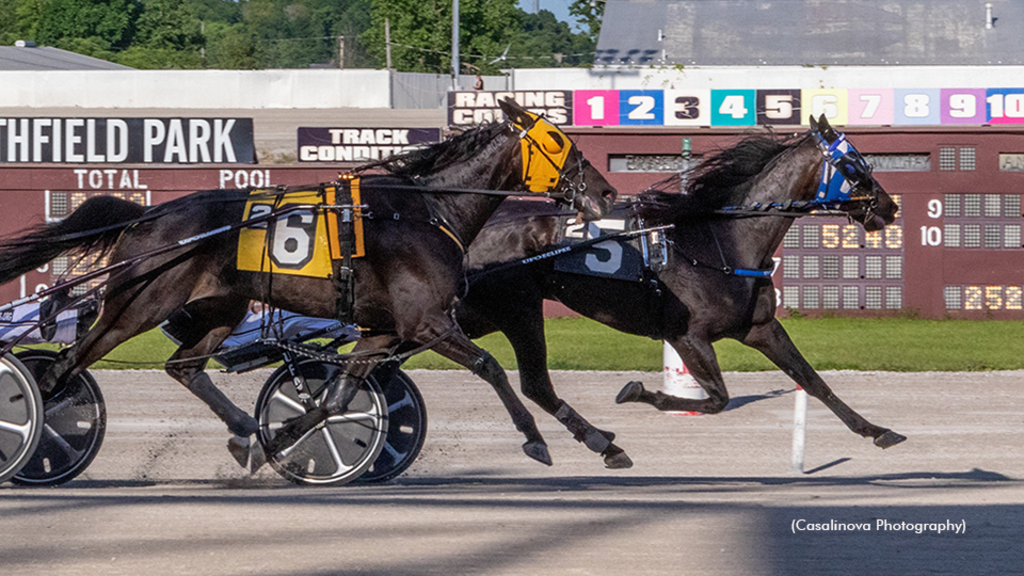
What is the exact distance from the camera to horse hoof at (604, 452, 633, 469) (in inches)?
253

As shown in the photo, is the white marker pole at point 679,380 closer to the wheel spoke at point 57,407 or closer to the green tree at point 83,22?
the wheel spoke at point 57,407

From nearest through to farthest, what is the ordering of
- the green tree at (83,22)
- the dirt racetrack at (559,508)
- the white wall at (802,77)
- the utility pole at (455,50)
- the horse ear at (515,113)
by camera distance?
the dirt racetrack at (559,508)
the horse ear at (515,113)
the white wall at (802,77)
the utility pole at (455,50)
the green tree at (83,22)

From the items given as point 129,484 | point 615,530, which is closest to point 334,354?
point 129,484

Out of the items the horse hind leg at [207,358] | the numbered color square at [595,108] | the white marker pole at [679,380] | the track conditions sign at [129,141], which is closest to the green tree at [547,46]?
the numbered color square at [595,108]

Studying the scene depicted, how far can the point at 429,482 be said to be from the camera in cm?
634

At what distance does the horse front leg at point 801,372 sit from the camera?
6535 mm

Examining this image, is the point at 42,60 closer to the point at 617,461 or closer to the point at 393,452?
the point at 393,452

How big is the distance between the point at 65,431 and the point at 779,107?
11555 mm

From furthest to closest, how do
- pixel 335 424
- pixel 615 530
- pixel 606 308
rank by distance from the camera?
pixel 606 308 → pixel 335 424 → pixel 615 530

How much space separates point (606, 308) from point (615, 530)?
2242mm

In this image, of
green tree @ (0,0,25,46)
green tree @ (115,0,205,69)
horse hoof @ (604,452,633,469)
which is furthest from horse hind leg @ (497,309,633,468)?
green tree @ (0,0,25,46)

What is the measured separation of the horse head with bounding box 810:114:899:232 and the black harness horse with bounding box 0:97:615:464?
154 centimetres

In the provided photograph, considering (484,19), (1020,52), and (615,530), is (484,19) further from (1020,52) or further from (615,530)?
(615,530)

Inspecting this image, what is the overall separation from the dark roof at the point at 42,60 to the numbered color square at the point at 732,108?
4127 centimetres
